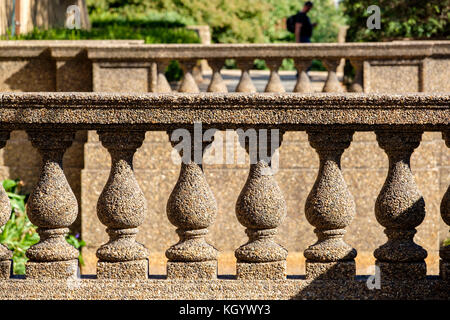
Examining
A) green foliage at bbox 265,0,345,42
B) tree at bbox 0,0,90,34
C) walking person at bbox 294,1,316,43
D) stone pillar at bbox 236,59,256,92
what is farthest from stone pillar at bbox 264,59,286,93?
green foliage at bbox 265,0,345,42

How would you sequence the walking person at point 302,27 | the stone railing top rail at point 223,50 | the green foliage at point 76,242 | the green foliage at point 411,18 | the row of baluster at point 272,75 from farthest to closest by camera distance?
1. the walking person at point 302,27
2. the green foliage at point 411,18
3. the row of baluster at point 272,75
4. the stone railing top rail at point 223,50
5. the green foliage at point 76,242

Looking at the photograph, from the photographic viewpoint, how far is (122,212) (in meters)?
3.18

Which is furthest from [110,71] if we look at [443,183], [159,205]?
[443,183]

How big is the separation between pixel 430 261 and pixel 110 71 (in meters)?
3.57

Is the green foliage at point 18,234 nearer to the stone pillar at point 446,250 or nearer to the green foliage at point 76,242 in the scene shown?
the green foliage at point 76,242

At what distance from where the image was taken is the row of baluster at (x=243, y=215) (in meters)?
3.15

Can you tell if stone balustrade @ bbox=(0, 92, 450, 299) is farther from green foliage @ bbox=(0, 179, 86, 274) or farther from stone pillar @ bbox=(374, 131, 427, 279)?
green foliage @ bbox=(0, 179, 86, 274)

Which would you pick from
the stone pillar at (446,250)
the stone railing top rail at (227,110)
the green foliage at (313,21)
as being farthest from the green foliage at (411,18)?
the green foliage at (313,21)

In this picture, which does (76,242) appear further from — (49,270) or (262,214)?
(262,214)

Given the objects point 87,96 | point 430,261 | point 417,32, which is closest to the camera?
point 87,96

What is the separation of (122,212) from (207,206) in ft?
1.24

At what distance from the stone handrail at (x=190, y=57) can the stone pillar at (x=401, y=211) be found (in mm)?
4276
